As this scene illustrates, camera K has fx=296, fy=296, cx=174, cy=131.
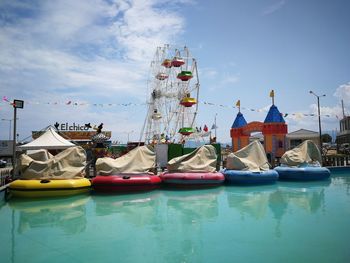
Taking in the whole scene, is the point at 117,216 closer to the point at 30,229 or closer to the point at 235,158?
the point at 30,229

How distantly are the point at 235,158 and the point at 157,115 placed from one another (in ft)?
64.1

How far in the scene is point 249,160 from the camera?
16828 mm

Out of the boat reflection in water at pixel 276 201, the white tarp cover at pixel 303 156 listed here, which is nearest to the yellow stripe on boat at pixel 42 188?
the boat reflection in water at pixel 276 201

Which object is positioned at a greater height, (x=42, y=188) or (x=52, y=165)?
(x=52, y=165)

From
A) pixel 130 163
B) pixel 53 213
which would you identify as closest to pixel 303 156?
pixel 130 163

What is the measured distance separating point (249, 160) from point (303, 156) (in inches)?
166

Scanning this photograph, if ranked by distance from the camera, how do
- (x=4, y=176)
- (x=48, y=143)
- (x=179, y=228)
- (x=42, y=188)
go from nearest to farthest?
1. (x=179, y=228)
2. (x=42, y=188)
3. (x=4, y=176)
4. (x=48, y=143)

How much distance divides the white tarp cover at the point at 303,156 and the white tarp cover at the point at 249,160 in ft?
8.07

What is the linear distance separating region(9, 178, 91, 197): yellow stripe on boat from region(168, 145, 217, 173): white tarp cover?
5.15 metres

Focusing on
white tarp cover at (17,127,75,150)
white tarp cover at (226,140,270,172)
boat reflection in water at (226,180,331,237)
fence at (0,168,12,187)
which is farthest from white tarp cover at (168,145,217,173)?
fence at (0,168,12,187)

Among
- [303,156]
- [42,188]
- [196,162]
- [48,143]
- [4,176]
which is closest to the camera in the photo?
[42,188]

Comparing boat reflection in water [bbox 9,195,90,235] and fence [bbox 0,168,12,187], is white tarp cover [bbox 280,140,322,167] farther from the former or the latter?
fence [bbox 0,168,12,187]

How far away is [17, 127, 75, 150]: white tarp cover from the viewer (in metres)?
16.7

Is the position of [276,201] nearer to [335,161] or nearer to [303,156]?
[303,156]
